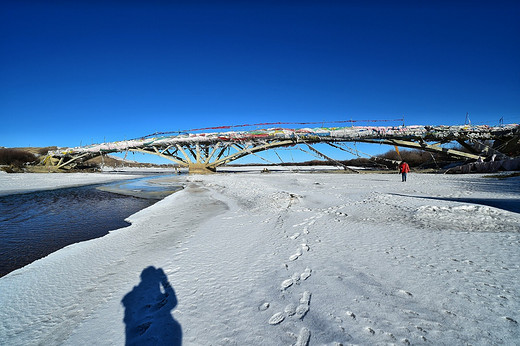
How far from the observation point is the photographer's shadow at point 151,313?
144cm

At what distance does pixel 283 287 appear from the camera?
196cm

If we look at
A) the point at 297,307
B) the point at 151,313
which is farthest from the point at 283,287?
the point at 151,313

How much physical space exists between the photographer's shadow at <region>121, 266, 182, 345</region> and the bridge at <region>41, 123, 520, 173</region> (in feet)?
53.5

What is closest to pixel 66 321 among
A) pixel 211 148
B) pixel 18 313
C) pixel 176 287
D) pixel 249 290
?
pixel 18 313

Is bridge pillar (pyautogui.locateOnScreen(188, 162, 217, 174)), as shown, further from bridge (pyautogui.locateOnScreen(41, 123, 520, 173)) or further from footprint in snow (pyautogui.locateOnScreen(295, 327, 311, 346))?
footprint in snow (pyautogui.locateOnScreen(295, 327, 311, 346))

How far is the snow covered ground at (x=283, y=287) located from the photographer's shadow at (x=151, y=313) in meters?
0.01

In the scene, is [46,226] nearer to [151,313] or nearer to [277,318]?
[151,313]

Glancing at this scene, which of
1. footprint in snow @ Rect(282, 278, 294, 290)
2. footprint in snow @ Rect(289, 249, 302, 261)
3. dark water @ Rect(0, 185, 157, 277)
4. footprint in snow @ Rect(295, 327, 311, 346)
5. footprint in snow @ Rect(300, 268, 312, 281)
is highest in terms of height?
dark water @ Rect(0, 185, 157, 277)

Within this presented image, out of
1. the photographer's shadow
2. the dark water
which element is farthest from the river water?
the photographer's shadow

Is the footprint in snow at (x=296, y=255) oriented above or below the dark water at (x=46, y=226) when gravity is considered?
below

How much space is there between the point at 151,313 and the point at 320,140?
17868 mm

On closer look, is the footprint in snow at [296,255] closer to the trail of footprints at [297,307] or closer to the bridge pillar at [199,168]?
the trail of footprints at [297,307]

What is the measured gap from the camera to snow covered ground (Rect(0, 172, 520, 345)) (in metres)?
1.43

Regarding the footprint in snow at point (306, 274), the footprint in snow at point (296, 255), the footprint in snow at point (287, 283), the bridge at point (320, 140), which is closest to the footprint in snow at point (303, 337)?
the footprint in snow at point (287, 283)
